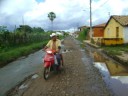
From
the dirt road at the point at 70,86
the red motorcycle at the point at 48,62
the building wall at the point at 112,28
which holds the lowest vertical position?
the dirt road at the point at 70,86

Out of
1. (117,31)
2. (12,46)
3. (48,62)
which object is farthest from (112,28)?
(48,62)

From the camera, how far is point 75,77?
1089 centimetres

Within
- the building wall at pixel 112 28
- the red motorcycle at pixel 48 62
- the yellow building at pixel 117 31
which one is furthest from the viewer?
the building wall at pixel 112 28

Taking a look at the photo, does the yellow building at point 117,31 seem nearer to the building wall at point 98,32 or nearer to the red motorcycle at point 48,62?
the red motorcycle at point 48,62

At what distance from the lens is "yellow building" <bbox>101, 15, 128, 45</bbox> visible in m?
31.3

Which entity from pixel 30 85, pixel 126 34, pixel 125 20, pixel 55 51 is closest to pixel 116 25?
pixel 125 20

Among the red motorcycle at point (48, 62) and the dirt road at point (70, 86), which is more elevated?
the red motorcycle at point (48, 62)

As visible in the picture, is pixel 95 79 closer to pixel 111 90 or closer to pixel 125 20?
pixel 111 90

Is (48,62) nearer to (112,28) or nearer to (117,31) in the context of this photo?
(117,31)

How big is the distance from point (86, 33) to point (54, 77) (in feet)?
204

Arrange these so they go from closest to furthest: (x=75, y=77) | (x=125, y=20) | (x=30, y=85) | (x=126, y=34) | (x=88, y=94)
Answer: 1. (x=88, y=94)
2. (x=30, y=85)
3. (x=75, y=77)
4. (x=126, y=34)
5. (x=125, y=20)

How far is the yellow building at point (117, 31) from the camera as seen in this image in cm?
3128

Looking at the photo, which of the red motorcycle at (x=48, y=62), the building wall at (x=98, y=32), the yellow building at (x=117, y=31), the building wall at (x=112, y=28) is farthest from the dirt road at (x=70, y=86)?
the building wall at (x=98, y=32)

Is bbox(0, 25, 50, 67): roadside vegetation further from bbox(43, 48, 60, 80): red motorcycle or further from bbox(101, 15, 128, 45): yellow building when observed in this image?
bbox(101, 15, 128, 45): yellow building
